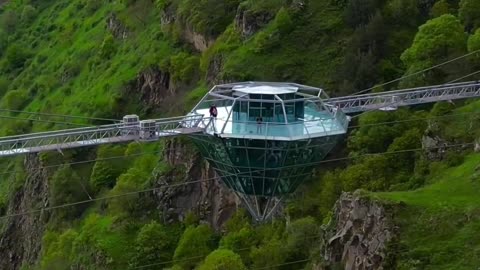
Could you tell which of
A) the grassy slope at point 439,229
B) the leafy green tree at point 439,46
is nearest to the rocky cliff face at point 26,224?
the leafy green tree at point 439,46

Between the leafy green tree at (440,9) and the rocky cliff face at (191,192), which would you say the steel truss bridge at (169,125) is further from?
the leafy green tree at (440,9)

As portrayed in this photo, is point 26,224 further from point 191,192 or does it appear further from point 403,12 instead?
point 403,12

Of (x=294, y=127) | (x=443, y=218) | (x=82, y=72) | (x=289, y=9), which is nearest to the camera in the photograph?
(x=443, y=218)

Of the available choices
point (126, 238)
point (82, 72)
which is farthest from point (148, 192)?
point (82, 72)

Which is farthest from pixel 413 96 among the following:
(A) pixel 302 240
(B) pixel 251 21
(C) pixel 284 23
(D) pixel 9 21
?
(D) pixel 9 21

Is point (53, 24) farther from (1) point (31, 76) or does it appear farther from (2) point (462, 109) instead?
(2) point (462, 109)

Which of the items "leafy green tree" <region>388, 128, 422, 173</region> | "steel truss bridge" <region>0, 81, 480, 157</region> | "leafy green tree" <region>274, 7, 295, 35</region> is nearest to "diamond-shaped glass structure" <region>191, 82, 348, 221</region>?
"steel truss bridge" <region>0, 81, 480, 157</region>
